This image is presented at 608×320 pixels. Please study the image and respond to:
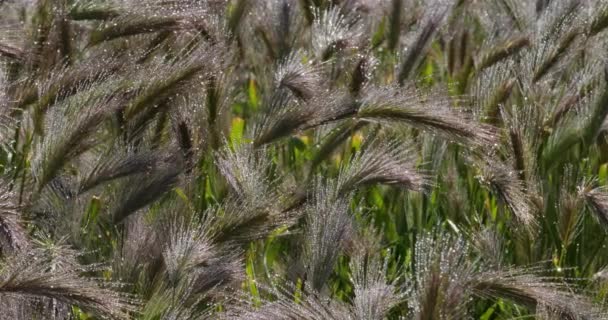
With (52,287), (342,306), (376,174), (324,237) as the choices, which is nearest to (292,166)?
(376,174)

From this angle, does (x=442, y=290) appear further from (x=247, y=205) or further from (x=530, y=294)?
(x=247, y=205)

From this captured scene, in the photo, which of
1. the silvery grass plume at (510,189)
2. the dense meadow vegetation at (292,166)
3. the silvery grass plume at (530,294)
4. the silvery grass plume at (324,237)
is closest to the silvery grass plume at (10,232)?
the dense meadow vegetation at (292,166)

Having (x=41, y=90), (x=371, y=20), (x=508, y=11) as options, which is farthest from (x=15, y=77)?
(x=508, y=11)

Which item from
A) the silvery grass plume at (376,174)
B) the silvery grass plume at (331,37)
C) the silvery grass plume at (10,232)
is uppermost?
the silvery grass plume at (331,37)

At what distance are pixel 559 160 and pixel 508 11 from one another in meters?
0.68

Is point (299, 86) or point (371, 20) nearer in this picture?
point (299, 86)

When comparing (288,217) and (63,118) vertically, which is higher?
(63,118)

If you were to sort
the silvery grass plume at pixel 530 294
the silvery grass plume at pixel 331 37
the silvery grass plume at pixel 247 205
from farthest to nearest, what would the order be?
the silvery grass plume at pixel 331 37
the silvery grass plume at pixel 247 205
the silvery grass plume at pixel 530 294

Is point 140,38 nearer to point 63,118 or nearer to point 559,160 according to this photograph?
point 63,118

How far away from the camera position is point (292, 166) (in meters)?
3.07

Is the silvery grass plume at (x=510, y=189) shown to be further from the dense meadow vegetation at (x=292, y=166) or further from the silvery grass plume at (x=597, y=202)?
the silvery grass plume at (x=597, y=202)

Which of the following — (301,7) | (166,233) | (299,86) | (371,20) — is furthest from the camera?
(371,20)

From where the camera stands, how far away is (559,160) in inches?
115

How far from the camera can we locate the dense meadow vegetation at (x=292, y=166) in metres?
2.16
